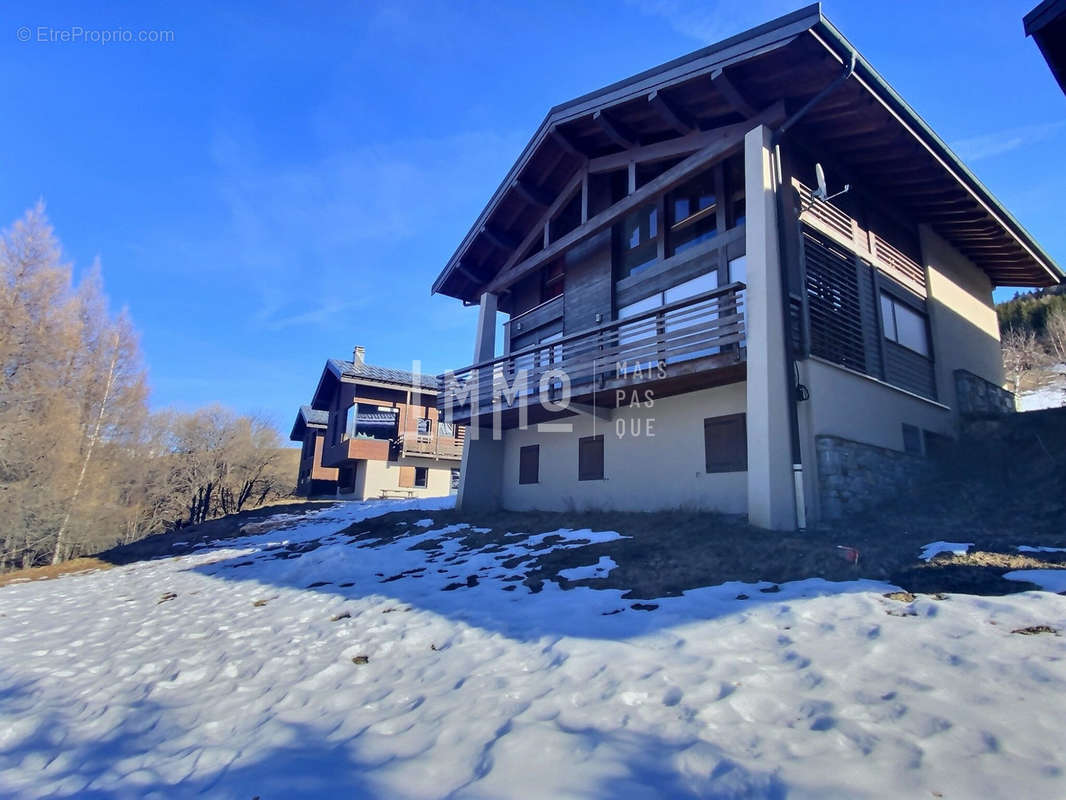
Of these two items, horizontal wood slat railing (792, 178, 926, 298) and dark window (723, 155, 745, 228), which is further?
dark window (723, 155, 745, 228)

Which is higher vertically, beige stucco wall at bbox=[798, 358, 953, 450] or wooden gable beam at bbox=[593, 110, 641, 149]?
wooden gable beam at bbox=[593, 110, 641, 149]

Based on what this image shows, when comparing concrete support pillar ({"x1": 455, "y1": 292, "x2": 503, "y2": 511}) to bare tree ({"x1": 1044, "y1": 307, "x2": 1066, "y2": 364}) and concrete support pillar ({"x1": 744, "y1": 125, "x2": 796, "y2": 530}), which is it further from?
bare tree ({"x1": 1044, "y1": 307, "x2": 1066, "y2": 364})

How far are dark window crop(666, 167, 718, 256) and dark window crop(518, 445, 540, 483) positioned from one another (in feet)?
20.4

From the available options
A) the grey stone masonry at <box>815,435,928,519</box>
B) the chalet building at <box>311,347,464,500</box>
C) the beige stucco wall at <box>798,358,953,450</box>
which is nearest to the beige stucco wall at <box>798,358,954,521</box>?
the beige stucco wall at <box>798,358,953,450</box>

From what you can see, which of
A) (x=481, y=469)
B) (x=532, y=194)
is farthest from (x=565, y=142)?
(x=481, y=469)

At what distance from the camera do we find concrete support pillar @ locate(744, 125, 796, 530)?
28.6ft

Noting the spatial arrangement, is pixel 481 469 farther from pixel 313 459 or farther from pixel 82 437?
pixel 313 459

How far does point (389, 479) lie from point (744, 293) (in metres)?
21.4

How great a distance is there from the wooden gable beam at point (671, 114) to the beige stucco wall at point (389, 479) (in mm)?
20466

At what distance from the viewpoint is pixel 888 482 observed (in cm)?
1063

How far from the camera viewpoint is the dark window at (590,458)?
43.6 feet

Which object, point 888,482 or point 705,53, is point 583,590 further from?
point 705,53

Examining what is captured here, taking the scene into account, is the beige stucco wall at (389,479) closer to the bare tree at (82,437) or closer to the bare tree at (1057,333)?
the bare tree at (82,437)

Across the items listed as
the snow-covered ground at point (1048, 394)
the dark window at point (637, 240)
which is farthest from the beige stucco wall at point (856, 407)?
the snow-covered ground at point (1048, 394)
